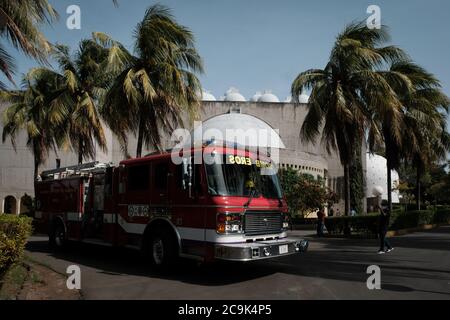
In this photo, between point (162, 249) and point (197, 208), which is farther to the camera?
point (162, 249)

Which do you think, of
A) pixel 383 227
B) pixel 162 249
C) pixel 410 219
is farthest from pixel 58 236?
pixel 410 219

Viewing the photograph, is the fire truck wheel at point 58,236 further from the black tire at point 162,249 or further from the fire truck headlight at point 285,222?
the fire truck headlight at point 285,222

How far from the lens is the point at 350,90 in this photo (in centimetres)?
1861

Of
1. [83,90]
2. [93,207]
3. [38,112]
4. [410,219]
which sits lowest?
[410,219]

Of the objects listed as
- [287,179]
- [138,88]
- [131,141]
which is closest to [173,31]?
[138,88]

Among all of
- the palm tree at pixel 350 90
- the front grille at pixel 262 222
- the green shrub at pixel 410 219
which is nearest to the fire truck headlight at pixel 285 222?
the front grille at pixel 262 222

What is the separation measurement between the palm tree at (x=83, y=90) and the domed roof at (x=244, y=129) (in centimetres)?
1701

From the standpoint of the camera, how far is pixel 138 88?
16391mm

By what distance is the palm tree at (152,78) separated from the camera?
1578 centimetres

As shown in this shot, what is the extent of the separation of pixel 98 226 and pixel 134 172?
2.73 metres

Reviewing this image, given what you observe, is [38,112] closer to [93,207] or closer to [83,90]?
[83,90]

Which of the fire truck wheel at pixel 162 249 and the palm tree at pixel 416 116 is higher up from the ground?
the palm tree at pixel 416 116

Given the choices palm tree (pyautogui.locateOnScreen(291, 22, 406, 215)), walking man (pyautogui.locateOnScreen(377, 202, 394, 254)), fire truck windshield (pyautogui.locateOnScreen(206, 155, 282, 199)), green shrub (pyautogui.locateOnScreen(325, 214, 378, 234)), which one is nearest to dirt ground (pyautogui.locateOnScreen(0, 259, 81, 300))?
fire truck windshield (pyautogui.locateOnScreen(206, 155, 282, 199))
